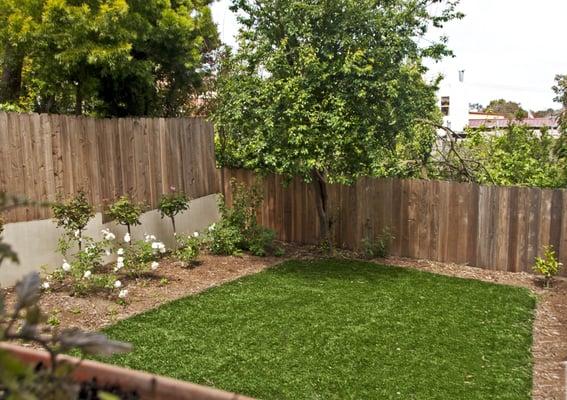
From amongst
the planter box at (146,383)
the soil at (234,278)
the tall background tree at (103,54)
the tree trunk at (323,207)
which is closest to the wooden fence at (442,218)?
→ the tree trunk at (323,207)

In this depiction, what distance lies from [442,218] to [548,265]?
157cm

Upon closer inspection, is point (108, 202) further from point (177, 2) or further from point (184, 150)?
point (177, 2)

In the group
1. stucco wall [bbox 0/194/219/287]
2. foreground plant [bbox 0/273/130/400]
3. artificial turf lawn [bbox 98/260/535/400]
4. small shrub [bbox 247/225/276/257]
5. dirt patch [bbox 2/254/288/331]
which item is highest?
foreground plant [bbox 0/273/130/400]

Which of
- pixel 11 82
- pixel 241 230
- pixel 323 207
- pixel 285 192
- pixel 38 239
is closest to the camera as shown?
pixel 38 239

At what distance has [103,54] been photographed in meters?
6.97

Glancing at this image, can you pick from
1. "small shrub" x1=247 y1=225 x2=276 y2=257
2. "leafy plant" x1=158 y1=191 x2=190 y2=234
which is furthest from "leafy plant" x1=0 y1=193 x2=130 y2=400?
"small shrub" x1=247 y1=225 x2=276 y2=257

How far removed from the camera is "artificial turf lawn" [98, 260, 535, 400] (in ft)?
13.3

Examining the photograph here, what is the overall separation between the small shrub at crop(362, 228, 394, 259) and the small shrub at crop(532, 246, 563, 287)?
2.10 metres

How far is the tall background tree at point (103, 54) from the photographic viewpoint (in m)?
6.97

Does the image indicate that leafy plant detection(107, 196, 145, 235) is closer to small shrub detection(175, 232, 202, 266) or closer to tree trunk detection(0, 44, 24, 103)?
small shrub detection(175, 232, 202, 266)

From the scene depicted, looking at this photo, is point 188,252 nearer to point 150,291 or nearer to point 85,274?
point 150,291

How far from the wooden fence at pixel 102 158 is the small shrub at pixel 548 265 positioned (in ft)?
17.2

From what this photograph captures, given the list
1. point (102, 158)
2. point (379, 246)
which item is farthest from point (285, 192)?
point (102, 158)

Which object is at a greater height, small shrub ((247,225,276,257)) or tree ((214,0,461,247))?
tree ((214,0,461,247))
